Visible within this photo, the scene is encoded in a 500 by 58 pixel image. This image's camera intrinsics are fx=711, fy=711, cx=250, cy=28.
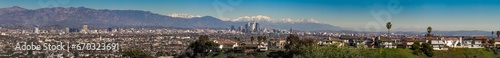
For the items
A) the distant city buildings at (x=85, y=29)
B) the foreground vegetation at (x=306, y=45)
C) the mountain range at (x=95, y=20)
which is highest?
the mountain range at (x=95, y=20)

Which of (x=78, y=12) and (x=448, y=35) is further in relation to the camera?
(x=78, y=12)

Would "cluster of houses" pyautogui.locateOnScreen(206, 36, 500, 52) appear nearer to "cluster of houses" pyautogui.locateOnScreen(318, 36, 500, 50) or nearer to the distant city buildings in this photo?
"cluster of houses" pyautogui.locateOnScreen(318, 36, 500, 50)

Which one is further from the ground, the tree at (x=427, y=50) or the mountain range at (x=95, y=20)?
the mountain range at (x=95, y=20)

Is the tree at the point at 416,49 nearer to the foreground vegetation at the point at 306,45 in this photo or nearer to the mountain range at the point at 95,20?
the foreground vegetation at the point at 306,45

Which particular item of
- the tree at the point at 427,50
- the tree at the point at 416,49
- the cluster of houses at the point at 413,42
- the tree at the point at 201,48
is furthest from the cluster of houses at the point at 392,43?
the tree at the point at 427,50

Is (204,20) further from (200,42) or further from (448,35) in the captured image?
(200,42)

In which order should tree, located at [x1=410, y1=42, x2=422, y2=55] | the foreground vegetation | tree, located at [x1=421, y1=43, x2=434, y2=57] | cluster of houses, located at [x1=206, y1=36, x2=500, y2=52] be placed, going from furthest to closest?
1. cluster of houses, located at [x1=206, y1=36, x2=500, y2=52]
2. tree, located at [x1=410, y1=42, x2=422, y2=55]
3. tree, located at [x1=421, y1=43, x2=434, y2=57]
4. the foreground vegetation

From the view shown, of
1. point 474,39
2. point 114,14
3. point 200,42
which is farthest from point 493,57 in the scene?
point 114,14

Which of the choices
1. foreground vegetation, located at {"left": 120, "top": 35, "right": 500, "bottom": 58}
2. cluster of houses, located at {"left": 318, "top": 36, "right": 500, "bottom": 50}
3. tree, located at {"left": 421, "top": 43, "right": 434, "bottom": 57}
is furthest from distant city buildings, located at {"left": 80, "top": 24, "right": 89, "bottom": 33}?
tree, located at {"left": 421, "top": 43, "right": 434, "bottom": 57}
